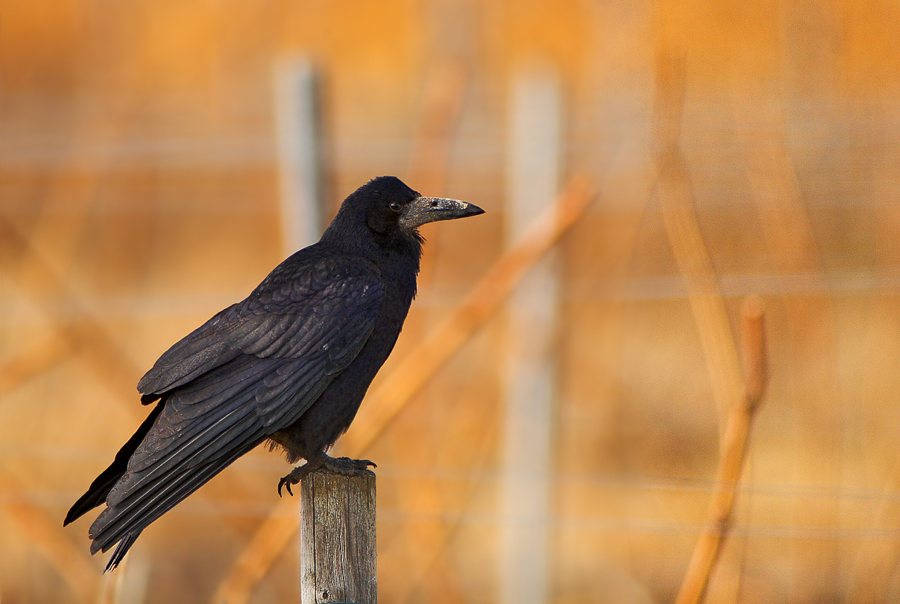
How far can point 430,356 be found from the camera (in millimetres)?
3740

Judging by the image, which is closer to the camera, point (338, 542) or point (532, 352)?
point (338, 542)

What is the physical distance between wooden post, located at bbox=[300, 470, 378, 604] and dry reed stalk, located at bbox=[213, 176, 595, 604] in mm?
1158

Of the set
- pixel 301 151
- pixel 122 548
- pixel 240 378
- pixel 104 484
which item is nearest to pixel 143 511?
pixel 122 548

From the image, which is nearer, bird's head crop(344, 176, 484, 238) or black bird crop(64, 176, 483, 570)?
black bird crop(64, 176, 483, 570)

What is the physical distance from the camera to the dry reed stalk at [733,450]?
219cm

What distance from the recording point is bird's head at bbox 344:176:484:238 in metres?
3.12

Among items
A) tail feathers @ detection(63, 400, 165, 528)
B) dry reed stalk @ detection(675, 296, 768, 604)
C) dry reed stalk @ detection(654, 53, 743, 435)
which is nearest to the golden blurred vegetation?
dry reed stalk @ detection(654, 53, 743, 435)

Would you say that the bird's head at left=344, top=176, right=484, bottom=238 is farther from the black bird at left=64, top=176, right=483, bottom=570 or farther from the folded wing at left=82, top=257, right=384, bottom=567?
the folded wing at left=82, top=257, right=384, bottom=567

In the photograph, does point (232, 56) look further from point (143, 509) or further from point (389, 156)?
point (143, 509)

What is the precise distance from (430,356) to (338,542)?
57.0 inches

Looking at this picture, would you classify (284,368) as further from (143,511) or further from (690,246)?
(690,246)

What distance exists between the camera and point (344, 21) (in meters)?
12.9

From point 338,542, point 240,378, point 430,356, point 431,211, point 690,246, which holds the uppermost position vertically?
point 431,211

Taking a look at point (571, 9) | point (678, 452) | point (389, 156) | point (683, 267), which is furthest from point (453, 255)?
point (683, 267)
